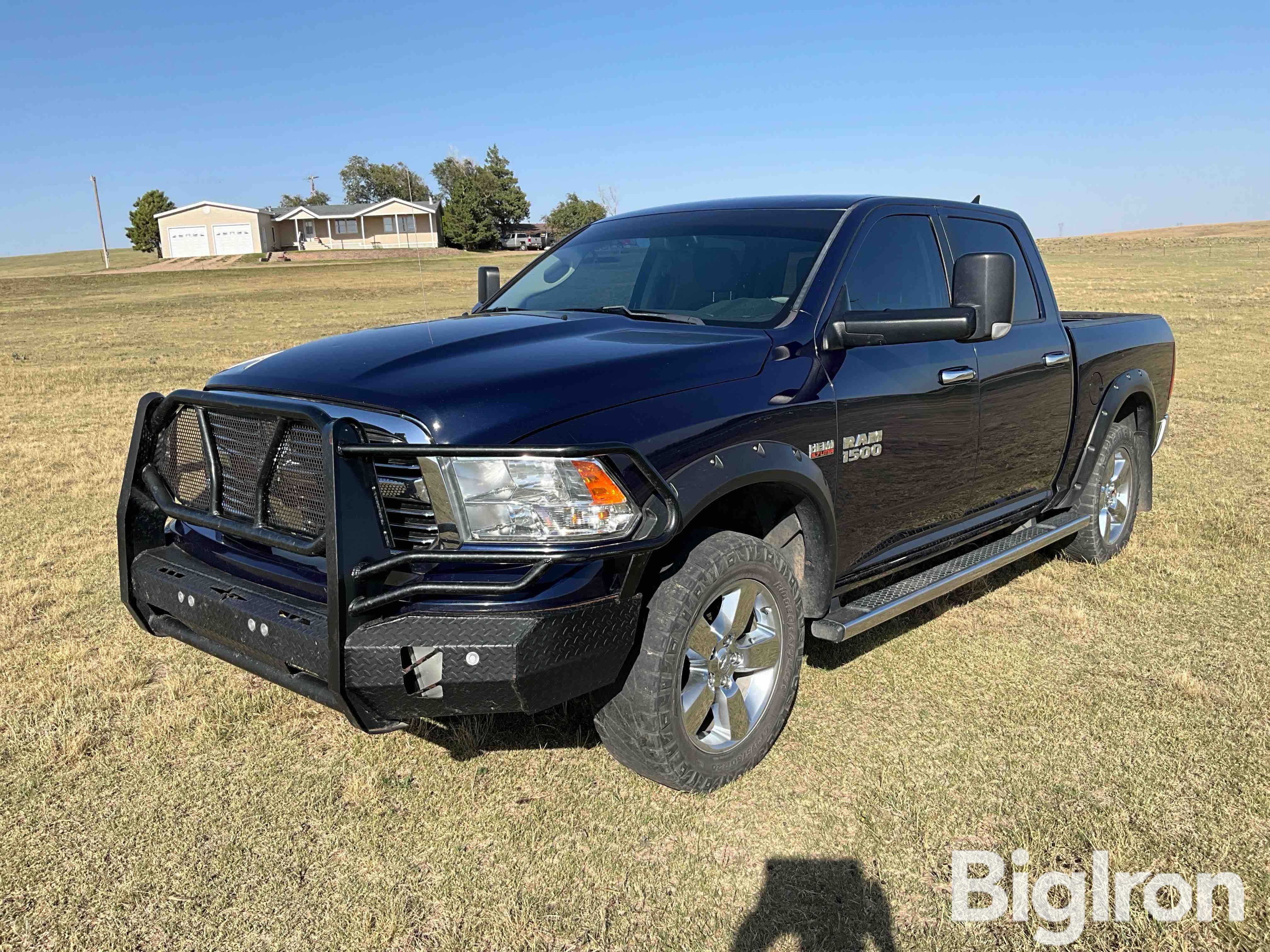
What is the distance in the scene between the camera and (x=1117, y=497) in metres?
5.82

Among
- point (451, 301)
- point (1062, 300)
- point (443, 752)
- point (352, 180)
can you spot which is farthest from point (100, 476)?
point (352, 180)

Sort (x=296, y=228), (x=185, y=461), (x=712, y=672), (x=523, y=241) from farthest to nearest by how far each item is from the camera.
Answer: (x=523, y=241), (x=296, y=228), (x=185, y=461), (x=712, y=672)

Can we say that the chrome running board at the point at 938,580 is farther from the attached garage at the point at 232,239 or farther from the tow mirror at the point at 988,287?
the attached garage at the point at 232,239

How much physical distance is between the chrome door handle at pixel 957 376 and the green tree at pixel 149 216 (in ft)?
275

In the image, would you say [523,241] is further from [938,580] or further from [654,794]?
[654,794]

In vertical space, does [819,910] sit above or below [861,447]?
below

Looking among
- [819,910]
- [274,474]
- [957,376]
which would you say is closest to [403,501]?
[274,474]

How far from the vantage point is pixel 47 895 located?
285cm

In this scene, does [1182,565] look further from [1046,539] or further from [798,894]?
[798,894]

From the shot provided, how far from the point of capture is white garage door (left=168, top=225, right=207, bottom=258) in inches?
2852

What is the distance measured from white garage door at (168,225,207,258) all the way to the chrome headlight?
77.9 m

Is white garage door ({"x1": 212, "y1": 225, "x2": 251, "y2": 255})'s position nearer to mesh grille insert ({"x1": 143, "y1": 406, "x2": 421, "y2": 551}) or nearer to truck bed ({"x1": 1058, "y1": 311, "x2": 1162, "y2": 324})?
truck bed ({"x1": 1058, "y1": 311, "x2": 1162, "y2": 324})

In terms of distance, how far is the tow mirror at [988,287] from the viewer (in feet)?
12.4

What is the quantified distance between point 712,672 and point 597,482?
35.6 inches
